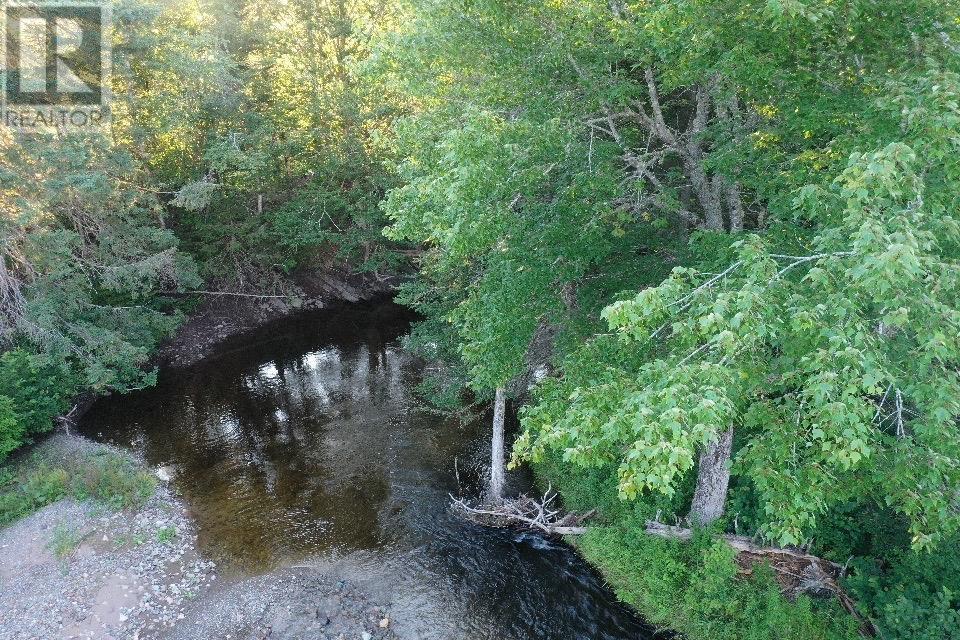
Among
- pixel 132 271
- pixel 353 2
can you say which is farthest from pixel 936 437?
pixel 353 2

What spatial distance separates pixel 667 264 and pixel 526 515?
639 centimetres

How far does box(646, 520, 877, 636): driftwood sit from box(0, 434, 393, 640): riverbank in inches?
256

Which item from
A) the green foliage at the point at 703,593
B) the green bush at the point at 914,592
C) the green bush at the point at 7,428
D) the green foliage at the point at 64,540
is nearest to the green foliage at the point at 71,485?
the green bush at the point at 7,428

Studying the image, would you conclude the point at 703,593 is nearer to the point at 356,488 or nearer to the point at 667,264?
the point at 667,264

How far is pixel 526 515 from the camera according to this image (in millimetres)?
12773

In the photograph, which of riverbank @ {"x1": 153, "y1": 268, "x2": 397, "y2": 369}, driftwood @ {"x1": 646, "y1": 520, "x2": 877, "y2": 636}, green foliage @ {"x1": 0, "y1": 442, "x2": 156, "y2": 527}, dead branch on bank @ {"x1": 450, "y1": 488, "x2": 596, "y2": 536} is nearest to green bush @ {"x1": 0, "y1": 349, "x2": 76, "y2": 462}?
green foliage @ {"x1": 0, "y1": 442, "x2": 156, "y2": 527}

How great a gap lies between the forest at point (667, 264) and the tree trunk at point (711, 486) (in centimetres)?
5

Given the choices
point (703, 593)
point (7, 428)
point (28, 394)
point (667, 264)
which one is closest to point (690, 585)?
point (703, 593)

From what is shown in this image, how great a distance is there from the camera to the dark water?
10594mm

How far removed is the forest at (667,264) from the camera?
4.98 m

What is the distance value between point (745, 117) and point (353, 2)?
25238mm

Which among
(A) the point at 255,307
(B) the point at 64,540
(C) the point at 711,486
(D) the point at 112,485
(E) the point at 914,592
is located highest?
(A) the point at 255,307
